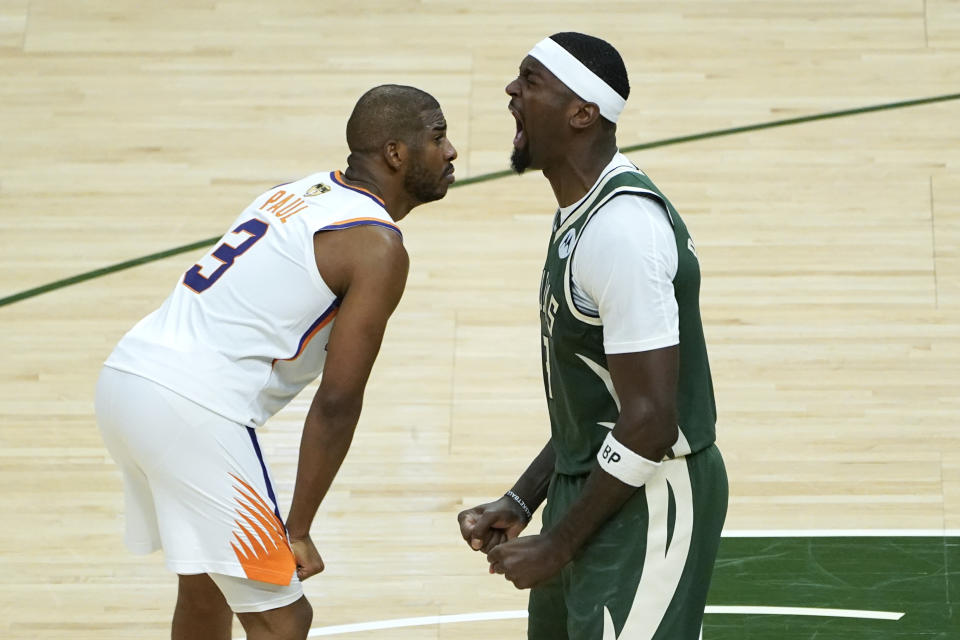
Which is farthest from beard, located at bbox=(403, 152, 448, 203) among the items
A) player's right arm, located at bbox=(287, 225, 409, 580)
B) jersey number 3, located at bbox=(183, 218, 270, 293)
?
jersey number 3, located at bbox=(183, 218, 270, 293)

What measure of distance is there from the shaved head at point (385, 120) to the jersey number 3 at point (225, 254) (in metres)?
0.32

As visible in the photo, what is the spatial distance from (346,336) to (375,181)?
0.46 m

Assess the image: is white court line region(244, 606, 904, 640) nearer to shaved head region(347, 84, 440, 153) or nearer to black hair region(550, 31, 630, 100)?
shaved head region(347, 84, 440, 153)

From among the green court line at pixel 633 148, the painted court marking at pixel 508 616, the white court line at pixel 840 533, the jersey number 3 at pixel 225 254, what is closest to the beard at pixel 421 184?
the jersey number 3 at pixel 225 254

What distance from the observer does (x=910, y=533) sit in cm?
412

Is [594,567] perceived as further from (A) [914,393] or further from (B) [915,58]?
(B) [915,58]

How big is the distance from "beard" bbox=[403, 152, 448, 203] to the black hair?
625mm

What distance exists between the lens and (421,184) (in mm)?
3111

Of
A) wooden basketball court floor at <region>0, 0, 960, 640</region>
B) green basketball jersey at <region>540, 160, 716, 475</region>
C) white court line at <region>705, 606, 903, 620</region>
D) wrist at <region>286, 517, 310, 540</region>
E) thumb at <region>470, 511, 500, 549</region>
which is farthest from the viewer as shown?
wooden basketball court floor at <region>0, 0, 960, 640</region>

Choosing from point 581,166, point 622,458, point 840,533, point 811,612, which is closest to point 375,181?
point 581,166

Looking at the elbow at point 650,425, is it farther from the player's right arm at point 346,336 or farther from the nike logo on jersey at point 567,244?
the player's right arm at point 346,336

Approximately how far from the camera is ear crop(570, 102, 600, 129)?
2527 millimetres

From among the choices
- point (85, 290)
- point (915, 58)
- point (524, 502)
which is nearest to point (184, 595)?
point (524, 502)

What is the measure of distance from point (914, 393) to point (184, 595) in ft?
8.80
